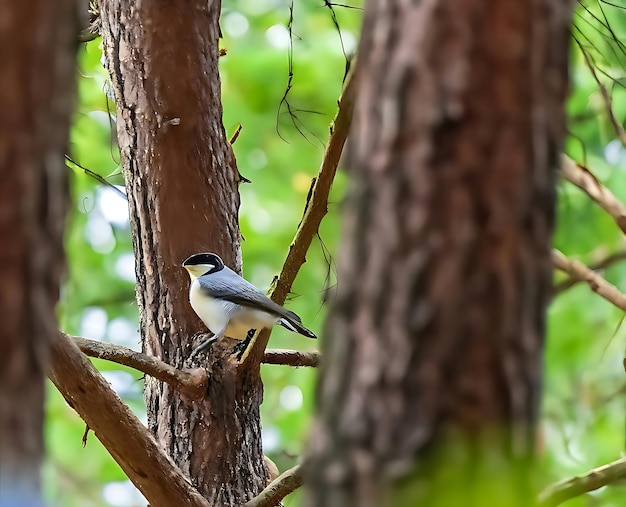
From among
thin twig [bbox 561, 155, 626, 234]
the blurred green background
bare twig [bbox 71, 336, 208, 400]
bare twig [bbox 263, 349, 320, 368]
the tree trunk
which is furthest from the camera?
the blurred green background

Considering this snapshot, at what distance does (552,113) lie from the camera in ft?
1.95

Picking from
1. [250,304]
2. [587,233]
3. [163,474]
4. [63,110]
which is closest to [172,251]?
[250,304]

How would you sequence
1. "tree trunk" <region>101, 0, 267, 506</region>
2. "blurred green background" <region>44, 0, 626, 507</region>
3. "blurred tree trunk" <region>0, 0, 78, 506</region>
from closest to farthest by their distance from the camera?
1. "blurred tree trunk" <region>0, 0, 78, 506</region>
2. "tree trunk" <region>101, 0, 267, 506</region>
3. "blurred green background" <region>44, 0, 626, 507</region>

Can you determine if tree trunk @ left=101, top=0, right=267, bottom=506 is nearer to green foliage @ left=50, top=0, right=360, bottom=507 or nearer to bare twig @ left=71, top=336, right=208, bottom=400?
bare twig @ left=71, top=336, right=208, bottom=400

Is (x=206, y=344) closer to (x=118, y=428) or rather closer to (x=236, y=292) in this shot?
(x=236, y=292)

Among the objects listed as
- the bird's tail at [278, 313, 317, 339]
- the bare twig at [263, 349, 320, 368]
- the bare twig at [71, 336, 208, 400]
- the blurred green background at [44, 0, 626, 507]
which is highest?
the blurred green background at [44, 0, 626, 507]

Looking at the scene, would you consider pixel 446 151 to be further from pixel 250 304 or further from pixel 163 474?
pixel 250 304

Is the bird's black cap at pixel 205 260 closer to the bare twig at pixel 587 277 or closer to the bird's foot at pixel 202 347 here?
the bird's foot at pixel 202 347

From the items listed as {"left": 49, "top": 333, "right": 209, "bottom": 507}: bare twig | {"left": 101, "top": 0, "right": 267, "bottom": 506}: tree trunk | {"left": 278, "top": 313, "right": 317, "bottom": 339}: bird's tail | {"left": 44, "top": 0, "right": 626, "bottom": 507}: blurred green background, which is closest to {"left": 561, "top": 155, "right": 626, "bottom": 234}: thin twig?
{"left": 44, "top": 0, "right": 626, "bottom": 507}: blurred green background

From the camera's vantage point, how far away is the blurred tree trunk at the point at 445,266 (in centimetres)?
54

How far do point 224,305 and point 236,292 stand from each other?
Result: 0.42 ft

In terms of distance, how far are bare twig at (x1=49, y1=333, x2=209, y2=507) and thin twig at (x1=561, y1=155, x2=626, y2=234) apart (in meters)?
1.09

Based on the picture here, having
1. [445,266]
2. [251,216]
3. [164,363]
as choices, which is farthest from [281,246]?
[445,266]

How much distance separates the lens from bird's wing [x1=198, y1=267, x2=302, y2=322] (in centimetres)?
166
